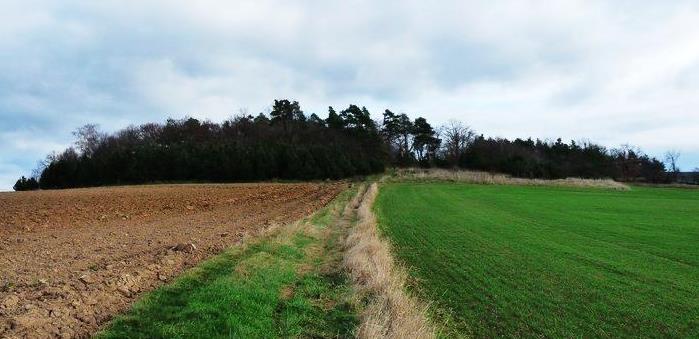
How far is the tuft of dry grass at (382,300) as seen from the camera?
6855 mm

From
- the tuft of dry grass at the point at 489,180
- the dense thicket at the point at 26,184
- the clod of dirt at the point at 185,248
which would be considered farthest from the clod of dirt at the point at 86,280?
the dense thicket at the point at 26,184

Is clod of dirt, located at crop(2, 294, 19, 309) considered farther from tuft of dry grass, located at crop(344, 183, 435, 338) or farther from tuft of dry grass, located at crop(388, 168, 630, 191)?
tuft of dry grass, located at crop(388, 168, 630, 191)

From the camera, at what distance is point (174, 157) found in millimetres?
77062

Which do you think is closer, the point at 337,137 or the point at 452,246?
the point at 452,246

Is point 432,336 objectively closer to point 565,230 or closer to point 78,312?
point 78,312

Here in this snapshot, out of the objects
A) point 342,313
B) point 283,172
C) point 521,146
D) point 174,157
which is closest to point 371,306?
point 342,313

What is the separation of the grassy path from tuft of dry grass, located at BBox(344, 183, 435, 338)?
1.13 ft

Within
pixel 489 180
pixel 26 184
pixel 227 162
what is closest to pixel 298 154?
pixel 227 162

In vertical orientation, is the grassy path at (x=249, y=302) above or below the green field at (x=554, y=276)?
above

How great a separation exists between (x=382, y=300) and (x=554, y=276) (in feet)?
18.8

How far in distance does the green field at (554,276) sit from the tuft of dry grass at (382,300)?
2.17ft

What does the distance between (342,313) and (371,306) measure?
561 millimetres

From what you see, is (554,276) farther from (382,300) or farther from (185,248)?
(185,248)

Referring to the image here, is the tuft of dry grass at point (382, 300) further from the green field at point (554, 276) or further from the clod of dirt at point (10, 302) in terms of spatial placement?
the clod of dirt at point (10, 302)
